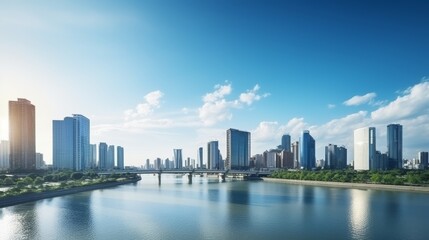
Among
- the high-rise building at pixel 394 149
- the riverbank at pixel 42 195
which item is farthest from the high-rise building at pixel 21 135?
the high-rise building at pixel 394 149

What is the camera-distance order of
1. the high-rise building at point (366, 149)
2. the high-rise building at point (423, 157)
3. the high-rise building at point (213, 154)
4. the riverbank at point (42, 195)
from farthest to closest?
the high-rise building at point (213, 154)
the high-rise building at point (423, 157)
the high-rise building at point (366, 149)
the riverbank at point (42, 195)

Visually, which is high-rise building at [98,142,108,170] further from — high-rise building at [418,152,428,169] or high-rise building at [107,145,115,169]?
high-rise building at [418,152,428,169]

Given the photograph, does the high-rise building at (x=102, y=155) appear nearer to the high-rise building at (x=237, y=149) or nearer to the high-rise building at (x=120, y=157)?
the high-rise building at (x=120, y=157)

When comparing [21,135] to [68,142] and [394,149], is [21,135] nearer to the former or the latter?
[68,142]

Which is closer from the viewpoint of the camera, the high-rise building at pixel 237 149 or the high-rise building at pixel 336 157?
the high-rise building at pixel 237 149

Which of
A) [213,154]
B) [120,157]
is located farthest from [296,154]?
[120,157]

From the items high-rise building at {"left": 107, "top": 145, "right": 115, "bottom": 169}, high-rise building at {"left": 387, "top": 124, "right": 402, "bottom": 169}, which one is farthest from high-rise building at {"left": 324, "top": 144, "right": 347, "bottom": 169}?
high-rise building at {"left": 107, "top": 145, "right": 115, "bottom": 169}

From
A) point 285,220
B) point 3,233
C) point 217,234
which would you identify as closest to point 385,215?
point 285,220
